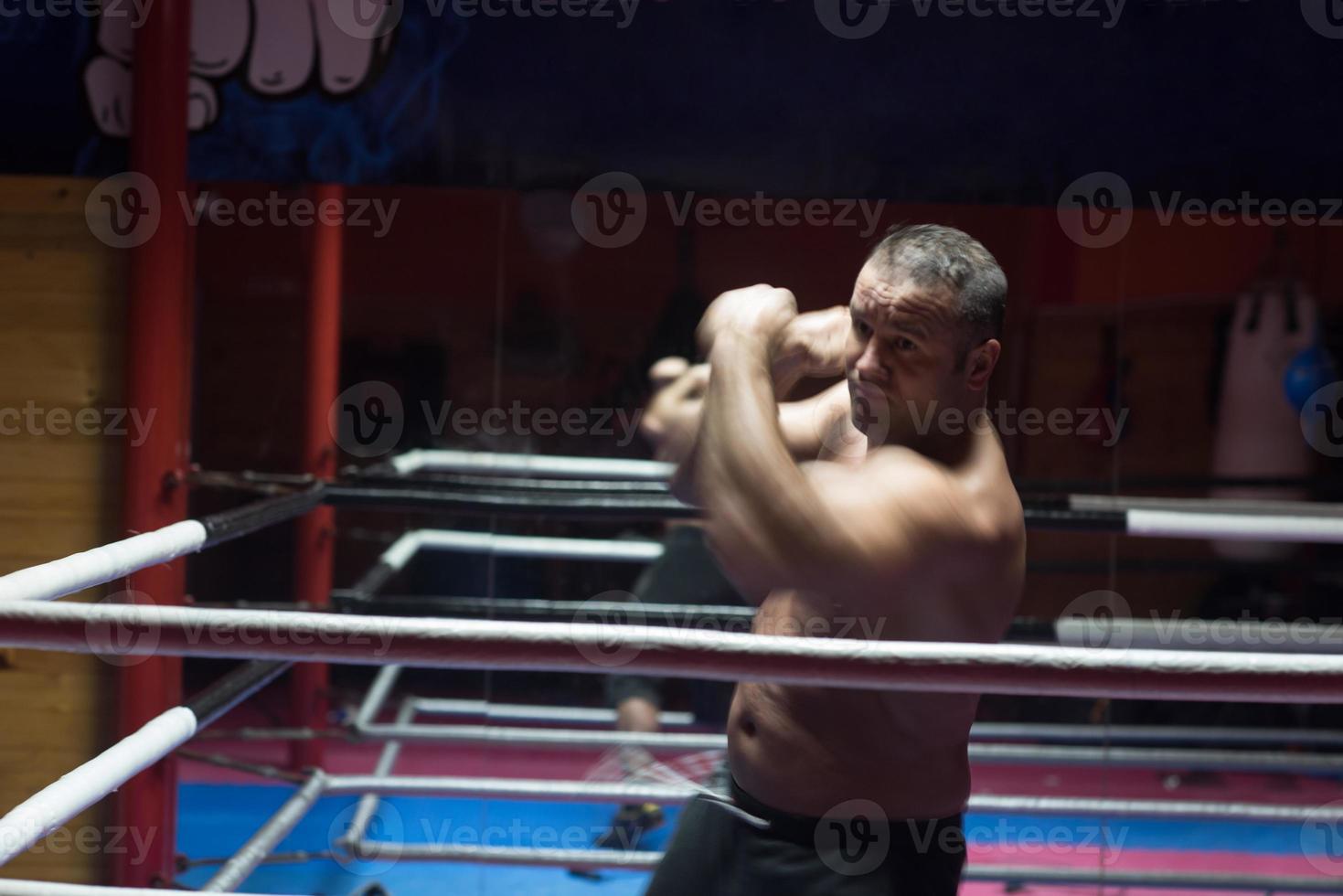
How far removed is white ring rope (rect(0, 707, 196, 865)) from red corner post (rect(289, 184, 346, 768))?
1.24 m

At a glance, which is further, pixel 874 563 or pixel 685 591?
pixel 685 591

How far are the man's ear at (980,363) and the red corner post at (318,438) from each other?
2.13 metres

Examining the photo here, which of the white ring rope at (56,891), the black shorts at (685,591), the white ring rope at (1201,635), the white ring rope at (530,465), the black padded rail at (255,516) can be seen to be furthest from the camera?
the black shorts at (685,591)

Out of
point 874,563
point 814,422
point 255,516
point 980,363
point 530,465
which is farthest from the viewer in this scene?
point 530,465

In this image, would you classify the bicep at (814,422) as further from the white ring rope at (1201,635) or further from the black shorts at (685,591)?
the black shorts at (685,591)

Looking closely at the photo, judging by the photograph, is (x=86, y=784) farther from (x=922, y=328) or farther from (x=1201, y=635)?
(x=1201, y=635)

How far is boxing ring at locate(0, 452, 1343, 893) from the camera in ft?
Answer: 3.90

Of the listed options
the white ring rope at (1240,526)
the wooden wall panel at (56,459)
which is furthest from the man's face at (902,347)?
the wooden wall panel at (56,459)

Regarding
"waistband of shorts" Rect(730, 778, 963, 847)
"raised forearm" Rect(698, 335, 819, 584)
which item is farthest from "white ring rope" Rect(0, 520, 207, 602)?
"waistband of shorts" Rect(730, 778, 963, 847)

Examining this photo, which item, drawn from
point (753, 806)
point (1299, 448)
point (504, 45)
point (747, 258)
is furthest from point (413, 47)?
point (1299, 448)

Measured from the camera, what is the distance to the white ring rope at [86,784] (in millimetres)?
1366

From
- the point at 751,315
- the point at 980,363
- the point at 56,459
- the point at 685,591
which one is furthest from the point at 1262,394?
the point at 56,459

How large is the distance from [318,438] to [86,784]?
5.72ft

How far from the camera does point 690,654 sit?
3.91 ft
